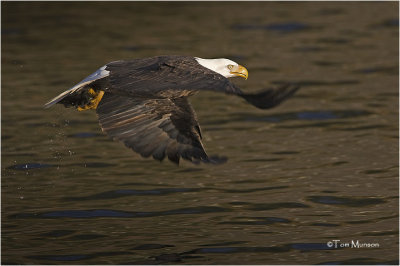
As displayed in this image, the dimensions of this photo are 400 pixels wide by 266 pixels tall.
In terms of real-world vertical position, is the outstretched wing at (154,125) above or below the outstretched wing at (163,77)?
below

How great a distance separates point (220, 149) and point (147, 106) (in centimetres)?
242

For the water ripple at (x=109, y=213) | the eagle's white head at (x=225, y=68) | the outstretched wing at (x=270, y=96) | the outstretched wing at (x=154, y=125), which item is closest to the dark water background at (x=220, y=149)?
the water ripple at (x=109, y=213)

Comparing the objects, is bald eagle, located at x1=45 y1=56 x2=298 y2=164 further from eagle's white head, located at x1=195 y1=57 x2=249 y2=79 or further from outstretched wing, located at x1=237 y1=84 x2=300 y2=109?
outstretched wing, located at x1=237 y1=84 x2=300 y2=109

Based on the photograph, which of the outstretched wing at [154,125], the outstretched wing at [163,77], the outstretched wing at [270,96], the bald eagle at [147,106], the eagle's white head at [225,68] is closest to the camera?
the outstretched wing at [270,96]

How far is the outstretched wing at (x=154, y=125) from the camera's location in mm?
6328

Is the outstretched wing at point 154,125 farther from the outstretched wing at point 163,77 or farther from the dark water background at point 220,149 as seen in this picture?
the dark water background at point 220,149

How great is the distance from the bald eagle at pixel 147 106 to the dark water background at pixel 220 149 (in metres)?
0.63

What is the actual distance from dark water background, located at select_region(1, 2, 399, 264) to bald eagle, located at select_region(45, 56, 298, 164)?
2.06 feet

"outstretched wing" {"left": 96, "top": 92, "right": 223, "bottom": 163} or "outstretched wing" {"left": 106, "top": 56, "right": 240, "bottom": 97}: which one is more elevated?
"outstretched wing" {"left": 106, "top": 56, "right": 240, "bottom": 97}

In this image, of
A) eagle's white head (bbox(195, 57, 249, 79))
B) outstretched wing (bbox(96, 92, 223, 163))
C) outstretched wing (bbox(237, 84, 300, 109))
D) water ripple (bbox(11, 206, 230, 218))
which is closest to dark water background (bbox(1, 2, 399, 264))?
water ripple (bbox(11, 206, 230, 218))

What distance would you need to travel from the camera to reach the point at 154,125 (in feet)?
21.1

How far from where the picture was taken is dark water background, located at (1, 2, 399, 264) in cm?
634

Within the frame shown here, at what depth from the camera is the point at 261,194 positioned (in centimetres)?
739

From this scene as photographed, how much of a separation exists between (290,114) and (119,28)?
481 cm
